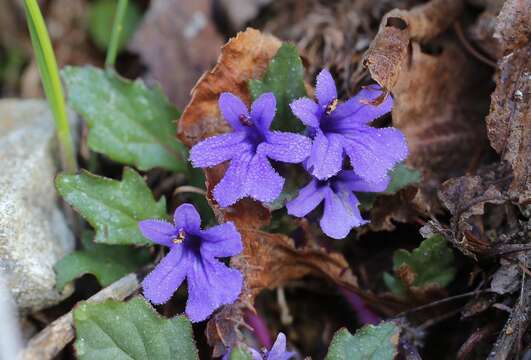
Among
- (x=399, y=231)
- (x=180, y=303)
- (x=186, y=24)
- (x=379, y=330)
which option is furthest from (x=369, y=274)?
(x=186, y=24)

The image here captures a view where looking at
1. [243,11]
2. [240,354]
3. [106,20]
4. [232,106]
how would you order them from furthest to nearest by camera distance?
[106,20] < [243,11] < [232,106] < [240,354]

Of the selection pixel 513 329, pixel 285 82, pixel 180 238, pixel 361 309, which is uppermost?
pixel 285 82

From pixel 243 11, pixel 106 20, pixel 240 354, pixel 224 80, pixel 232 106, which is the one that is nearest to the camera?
pixel 240 354

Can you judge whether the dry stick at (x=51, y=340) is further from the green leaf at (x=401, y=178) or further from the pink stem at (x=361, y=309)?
the green leaf at (x=401, y=178)

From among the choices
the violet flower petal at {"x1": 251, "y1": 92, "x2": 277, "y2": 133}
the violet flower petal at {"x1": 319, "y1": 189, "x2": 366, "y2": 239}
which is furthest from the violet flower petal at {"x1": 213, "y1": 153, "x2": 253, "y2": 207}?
the violet flower petal at {"x1": 319, "y1": 189, "x2": 366, "y2": 239}

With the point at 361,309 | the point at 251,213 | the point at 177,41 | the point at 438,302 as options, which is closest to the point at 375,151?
the point at 251,213

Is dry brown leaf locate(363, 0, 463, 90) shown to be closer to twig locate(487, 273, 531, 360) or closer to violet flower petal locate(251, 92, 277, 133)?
violet flower petal locate(251, 92, 277, 133)

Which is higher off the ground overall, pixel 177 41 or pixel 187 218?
pixel 187 218

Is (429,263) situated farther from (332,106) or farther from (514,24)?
(514,24)
